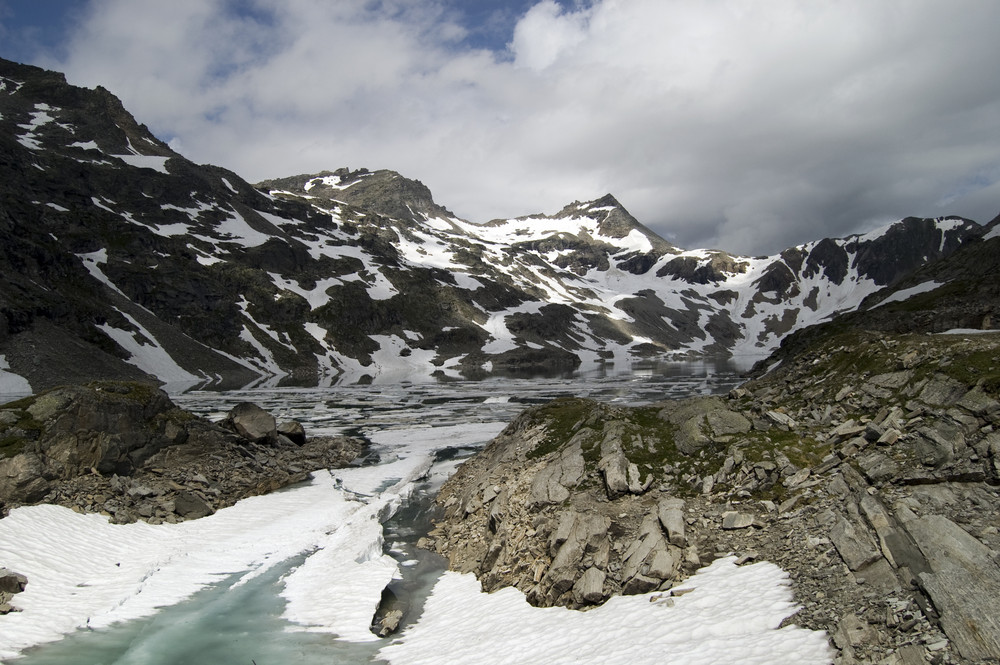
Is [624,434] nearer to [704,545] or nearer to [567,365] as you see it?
[704,545]

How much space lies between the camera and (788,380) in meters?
32.3

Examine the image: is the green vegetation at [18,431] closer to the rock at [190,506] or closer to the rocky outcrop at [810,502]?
the rock at [190,506]

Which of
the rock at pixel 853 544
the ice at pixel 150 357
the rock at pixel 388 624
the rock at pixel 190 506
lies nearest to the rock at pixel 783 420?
the rock at pixel 853 544

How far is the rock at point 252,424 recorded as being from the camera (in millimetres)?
38938

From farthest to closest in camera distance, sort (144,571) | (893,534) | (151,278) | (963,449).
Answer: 1. (151,278)
2. (144,571)
3. (963,449)
4. (893,534)

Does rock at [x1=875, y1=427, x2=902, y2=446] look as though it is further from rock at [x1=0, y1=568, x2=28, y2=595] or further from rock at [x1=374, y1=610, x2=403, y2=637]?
rock at [x1=0, y1=568, x2=28, y2=595]

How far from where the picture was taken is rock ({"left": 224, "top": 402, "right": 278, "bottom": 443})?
128ft

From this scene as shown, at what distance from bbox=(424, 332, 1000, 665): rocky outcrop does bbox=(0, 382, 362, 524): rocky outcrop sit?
1319 cm

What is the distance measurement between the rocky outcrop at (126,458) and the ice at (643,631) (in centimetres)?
1763

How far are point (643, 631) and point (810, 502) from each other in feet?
20.4

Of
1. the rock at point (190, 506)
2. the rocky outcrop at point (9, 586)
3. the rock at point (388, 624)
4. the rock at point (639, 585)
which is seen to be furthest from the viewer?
the rock at point (190, 506)

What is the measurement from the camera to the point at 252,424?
39.5 metres

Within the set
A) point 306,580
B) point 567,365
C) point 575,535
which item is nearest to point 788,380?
point 575,535

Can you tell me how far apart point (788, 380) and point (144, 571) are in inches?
1305
